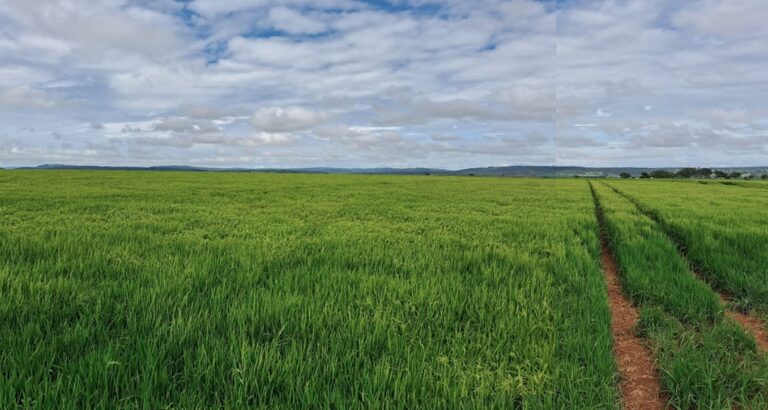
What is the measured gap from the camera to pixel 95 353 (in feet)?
9.50

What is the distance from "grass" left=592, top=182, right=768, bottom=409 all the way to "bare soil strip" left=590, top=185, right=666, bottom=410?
9cm

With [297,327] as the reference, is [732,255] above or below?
below

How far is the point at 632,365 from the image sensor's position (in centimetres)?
365

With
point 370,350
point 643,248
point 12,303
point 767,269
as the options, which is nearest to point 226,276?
point 12,303

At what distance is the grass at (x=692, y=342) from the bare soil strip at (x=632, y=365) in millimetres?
95

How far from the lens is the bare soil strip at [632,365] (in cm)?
312

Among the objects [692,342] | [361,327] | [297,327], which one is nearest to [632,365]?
[692,342]

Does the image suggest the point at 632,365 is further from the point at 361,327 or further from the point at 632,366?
the point at 361,327

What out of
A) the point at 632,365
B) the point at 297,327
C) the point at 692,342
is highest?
the point at 297,327

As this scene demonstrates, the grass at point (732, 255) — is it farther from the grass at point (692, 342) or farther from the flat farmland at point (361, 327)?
the grass at point (692, 342)

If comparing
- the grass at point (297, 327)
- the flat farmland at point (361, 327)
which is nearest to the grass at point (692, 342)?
the flat farmland at point (361, 327)

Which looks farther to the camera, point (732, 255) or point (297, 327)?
point (732, 255)

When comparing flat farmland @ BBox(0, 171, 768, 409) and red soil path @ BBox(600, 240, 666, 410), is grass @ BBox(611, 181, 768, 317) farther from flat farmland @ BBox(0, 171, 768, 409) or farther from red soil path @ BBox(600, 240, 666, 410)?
red soil path @ BBox(600, 240, 666, 410)

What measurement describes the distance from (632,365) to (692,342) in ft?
2.25
